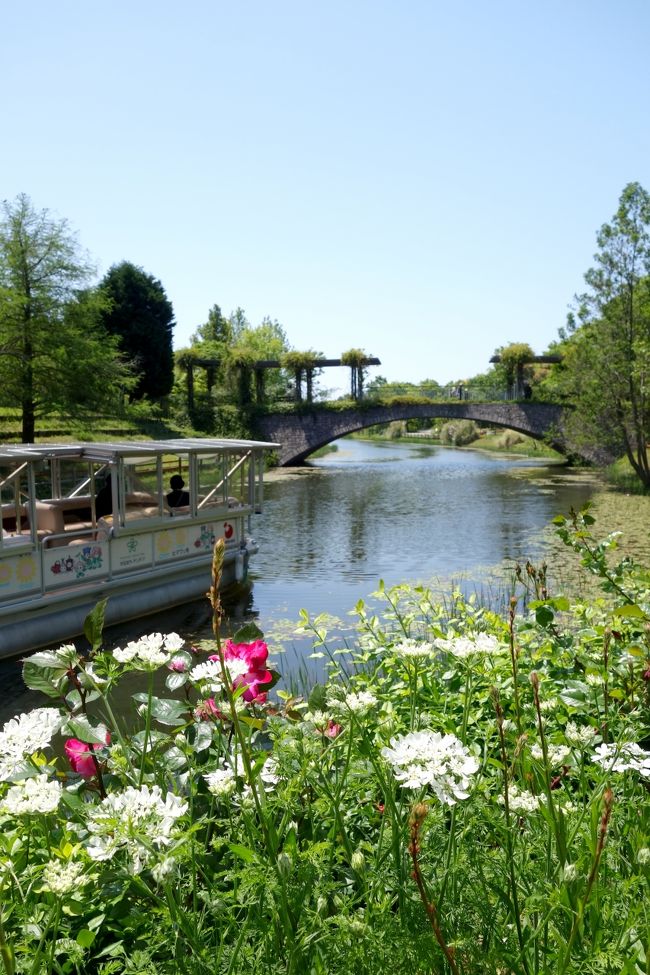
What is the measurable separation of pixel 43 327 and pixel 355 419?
21847 millimetres

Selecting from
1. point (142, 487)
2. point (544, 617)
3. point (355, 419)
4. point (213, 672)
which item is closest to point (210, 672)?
point (213, 672)

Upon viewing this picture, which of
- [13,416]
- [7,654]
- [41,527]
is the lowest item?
[7,654]

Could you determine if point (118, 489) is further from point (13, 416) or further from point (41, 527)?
point (13, 416)

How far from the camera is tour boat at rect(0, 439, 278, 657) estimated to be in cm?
1035

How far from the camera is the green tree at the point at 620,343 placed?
26219 millimetres

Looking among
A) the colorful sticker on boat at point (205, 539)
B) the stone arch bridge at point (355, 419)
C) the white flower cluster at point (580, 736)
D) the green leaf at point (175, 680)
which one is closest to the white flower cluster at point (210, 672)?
the green leaf at point (175, 680)

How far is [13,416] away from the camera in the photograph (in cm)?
3109

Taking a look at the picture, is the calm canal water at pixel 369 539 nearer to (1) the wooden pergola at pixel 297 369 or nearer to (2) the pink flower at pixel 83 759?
(2) the pink flower at pixel 83 759

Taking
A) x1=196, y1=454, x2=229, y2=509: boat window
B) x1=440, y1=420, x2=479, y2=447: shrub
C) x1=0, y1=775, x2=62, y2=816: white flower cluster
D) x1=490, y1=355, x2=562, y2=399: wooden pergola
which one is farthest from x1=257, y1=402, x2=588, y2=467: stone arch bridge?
x1=0, y1=775, x2=62, y2=816: white flower cluster

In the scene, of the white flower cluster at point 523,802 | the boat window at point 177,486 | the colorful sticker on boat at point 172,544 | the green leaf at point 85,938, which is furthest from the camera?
the boat window at point 177,486

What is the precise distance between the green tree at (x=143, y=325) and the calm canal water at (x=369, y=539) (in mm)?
12275

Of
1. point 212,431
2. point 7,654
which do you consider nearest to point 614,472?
point 212,431

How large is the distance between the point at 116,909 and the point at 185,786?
15.0 inches

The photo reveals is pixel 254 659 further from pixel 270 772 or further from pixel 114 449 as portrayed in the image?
pixel 114 449
